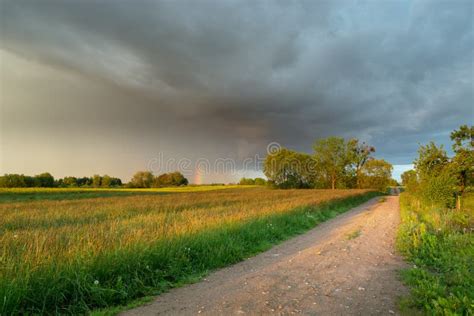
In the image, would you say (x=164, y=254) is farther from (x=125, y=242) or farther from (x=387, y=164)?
(x=387, y=164)

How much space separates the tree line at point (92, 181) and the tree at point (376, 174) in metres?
68.4

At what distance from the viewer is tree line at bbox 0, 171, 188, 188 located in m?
67.8

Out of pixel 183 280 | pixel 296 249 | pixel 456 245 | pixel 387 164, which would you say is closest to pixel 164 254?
pixel 183 280

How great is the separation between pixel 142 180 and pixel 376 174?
270 feet

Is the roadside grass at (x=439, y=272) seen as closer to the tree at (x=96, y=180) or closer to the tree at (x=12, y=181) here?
the tree at (x=12, y=181)

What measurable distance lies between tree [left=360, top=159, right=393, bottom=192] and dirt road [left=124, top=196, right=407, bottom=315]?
76.9m

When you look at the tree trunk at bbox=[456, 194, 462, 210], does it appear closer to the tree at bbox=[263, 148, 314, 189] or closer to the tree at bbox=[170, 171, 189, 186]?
the tree at bbox=[263, 148, 314, 189]

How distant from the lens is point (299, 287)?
211 inches

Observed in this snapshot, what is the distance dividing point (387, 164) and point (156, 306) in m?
90.5

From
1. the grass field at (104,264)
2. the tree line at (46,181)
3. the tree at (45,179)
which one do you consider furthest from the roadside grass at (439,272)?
the tree at (45,179)

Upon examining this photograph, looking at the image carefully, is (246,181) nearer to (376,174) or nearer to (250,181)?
(250,181)

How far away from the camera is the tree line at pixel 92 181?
67.8 m

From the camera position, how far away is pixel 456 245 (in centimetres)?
830

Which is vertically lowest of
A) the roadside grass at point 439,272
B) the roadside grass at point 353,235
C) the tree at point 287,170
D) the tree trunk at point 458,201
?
the roadside grass at point 353,235
